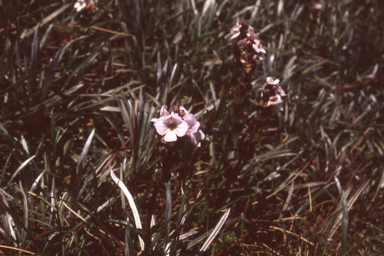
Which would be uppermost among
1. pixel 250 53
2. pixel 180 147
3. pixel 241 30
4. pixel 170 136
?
pixel 241 30

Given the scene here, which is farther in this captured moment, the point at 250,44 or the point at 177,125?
the point at 250,44

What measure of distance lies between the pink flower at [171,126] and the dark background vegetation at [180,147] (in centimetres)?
16

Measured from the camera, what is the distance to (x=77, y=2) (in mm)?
3184

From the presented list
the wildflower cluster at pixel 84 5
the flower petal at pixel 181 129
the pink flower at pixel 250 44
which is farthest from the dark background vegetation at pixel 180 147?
the pink flower at pixel 250 44

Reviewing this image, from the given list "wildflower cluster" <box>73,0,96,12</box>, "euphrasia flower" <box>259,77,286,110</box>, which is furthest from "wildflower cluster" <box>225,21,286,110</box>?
"wildflower cluster" <box>73,0,96,12</box>

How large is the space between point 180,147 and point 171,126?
0.42 feet

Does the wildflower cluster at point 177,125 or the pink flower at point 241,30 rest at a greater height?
the pink flower at point 241,30

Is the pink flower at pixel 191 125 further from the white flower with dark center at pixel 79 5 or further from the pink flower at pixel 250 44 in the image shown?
the white flower with dark center at pixel 79 5

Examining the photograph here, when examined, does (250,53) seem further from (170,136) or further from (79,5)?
(79,5)

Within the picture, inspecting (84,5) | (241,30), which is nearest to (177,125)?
(241,30)

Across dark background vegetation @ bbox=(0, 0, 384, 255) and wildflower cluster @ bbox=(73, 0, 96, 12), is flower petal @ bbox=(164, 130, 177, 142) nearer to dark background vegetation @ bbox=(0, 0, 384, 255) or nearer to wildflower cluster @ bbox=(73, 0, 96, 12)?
dark background vegetation @ bbox=(0, 0, 384, 255)

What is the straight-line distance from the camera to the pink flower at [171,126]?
1602 millimetres

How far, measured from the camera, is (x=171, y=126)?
1.66m

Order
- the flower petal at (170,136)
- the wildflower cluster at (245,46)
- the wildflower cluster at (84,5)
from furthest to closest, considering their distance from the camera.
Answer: the wildflower cluster at (84,5) → the wildflower cluster at (245,46) → the flower petal at (170,136)
